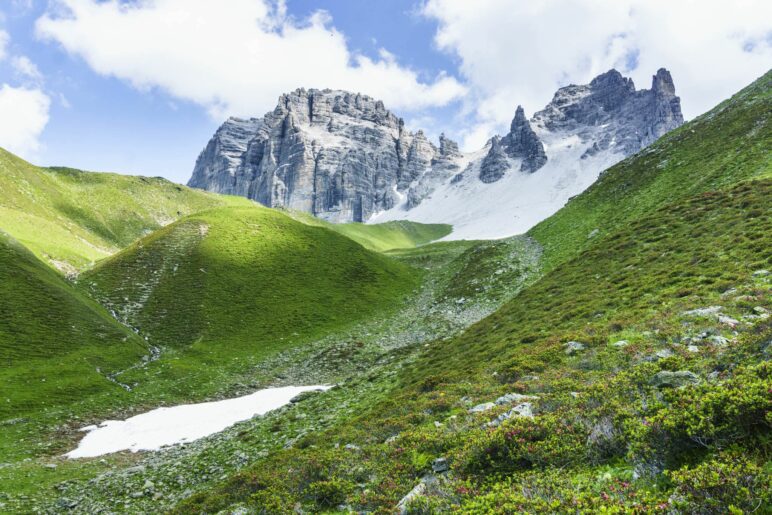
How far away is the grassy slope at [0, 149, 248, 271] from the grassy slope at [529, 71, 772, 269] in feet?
274

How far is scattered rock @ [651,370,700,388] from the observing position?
9.91m

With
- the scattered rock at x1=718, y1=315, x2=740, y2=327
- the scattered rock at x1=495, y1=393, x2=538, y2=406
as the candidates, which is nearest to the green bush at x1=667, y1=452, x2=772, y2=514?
the scattered rock at x1=495, y1=393, x2=538, y2=406

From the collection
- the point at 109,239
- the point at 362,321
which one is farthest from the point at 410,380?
the point at 109,239

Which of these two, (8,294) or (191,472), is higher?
(8,294)

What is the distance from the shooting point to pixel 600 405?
1035 centimetres

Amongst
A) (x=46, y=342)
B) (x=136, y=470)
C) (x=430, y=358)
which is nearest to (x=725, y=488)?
(x=136, y=470)

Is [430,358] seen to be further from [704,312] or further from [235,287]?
[235,287]

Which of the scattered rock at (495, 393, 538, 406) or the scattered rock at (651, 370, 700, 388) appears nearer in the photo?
the scattered rock at (651, 370, 700, 388)

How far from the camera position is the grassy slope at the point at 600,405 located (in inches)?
266

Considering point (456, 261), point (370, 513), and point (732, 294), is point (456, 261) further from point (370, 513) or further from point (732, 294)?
point (370, 513)

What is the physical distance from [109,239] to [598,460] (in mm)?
124953

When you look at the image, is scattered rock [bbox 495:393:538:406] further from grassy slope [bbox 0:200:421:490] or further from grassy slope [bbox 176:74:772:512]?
grassy slope [bbox 0:200:421:490]

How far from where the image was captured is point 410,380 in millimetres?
27250

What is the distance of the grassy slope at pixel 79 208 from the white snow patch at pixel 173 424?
177 feet
